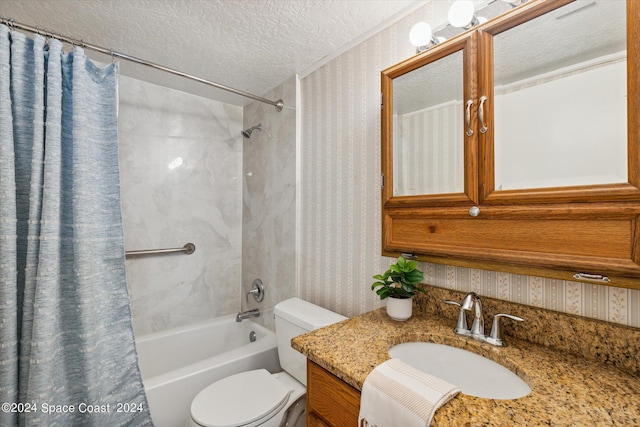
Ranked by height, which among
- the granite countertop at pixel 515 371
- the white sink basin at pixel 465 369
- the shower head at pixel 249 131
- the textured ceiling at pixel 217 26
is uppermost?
the textured ceiling at pixel 217 26

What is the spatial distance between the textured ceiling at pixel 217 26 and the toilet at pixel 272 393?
1452 millimetres

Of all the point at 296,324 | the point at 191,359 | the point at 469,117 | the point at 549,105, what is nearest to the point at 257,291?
the point at 191,359

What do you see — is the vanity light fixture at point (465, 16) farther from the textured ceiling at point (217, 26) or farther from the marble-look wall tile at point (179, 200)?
the marble-look wall tile at point (179, 200)

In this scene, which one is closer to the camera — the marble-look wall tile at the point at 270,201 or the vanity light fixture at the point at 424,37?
the vanity light fixture at the point at 424,37

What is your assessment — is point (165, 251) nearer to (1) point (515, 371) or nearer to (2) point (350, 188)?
(2) point (350, 188)

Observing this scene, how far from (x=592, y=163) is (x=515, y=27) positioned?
1.51 ft

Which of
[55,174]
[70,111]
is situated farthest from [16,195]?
[70,111]

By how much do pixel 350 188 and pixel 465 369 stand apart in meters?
0.92

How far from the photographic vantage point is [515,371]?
2.45 feet

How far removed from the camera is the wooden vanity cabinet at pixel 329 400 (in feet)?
2.44

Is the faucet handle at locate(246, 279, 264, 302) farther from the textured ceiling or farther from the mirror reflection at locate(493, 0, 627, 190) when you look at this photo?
the mirror reflection at locate(493, 0, 627, 190)

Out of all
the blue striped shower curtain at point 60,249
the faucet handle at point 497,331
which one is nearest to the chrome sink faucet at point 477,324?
the faucet handle at point 497,331

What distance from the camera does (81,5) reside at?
1.22 m

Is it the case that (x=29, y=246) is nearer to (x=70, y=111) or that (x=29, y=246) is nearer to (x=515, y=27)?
(x=70, y=111)
